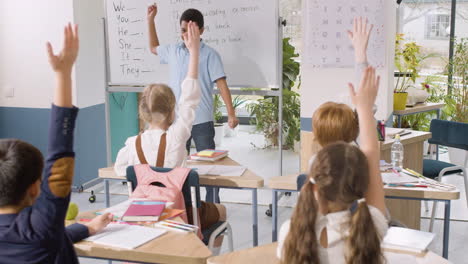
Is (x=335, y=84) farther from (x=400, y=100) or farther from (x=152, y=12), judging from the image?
(x=152, y=12)

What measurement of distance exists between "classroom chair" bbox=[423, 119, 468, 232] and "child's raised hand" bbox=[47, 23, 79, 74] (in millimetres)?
3563

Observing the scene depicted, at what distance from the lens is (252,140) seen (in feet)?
28.0

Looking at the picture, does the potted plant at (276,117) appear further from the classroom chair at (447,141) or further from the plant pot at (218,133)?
the classroom chair at (447,141)

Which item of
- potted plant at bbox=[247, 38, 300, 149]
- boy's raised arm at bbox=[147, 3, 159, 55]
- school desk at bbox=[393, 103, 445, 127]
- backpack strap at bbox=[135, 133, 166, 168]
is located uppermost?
boy's raised arm at bbox=[147, 3, 159, 55]

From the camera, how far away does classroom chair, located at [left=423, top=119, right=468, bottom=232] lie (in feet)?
14.9

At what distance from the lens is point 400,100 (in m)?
5.74

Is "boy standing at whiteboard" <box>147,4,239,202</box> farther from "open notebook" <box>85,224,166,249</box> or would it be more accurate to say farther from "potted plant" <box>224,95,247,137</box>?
"potted plant" <box>224,95,247,137</box>

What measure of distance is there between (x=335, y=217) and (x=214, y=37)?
347 cm

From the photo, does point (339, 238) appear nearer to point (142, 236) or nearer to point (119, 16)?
point (142, 236)

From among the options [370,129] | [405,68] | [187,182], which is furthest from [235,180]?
[405,68]

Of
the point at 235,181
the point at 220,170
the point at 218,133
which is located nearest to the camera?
the point at 235,181

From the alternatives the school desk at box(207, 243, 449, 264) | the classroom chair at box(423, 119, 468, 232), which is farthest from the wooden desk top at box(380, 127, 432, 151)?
the school desk at box(207, 243, 449, 264)

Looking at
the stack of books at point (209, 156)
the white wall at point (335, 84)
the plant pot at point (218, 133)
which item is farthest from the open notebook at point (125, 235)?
the plant pot at point (218, 133)

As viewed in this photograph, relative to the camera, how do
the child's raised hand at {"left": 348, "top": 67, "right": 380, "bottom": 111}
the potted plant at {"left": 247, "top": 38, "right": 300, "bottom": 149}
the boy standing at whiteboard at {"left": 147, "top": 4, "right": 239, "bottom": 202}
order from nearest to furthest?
1. the child's raised hand at {"left": 348, "top": 67, "right": 380, "bottom": 111}
2. the boy standing at whiteboard at {"left": 147, "top": 4, "right": 239, "bottom": 202}
3. the potted plant at {"left": 247, "top": 38, "right": 300, "bottom": 149}
